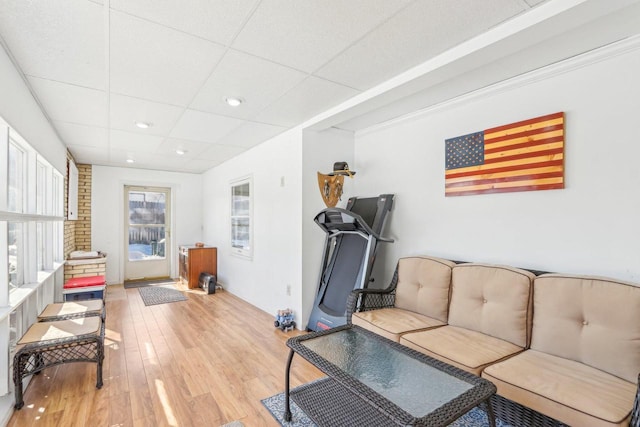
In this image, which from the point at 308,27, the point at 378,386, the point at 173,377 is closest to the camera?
the point at 378,386

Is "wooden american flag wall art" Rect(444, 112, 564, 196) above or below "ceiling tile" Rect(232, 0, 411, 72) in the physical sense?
below

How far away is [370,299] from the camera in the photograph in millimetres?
2910

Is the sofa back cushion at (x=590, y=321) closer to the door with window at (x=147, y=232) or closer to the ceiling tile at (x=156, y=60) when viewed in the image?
the ceiling tile at (x=156, y=60)

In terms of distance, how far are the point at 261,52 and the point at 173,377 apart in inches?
100

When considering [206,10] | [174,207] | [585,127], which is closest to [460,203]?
[585,127]

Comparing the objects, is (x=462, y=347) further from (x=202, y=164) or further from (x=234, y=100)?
(x=202, y=164)

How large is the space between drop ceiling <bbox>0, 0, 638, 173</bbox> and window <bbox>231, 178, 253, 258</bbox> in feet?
5.68

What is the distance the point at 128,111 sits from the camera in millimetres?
3062

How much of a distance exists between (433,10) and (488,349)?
6.59 ft

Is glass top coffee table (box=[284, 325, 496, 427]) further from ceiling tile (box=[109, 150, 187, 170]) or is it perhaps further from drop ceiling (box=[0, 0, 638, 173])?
ceiling tile (box=[109, 150, 187, 170])

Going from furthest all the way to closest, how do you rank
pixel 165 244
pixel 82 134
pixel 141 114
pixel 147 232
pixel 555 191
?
pixel 165 244, pixel 147 232, pixel 82 134, pixel 141 114, pixel 555 191

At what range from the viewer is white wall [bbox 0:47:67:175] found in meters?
1.94

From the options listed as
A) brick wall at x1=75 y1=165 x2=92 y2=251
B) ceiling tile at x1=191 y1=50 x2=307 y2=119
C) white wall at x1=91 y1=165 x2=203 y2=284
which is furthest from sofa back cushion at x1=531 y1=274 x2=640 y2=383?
brick wall at x1=75 y1=165 x2=92 y2=251

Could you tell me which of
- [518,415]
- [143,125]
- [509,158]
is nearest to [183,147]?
[143,125]
